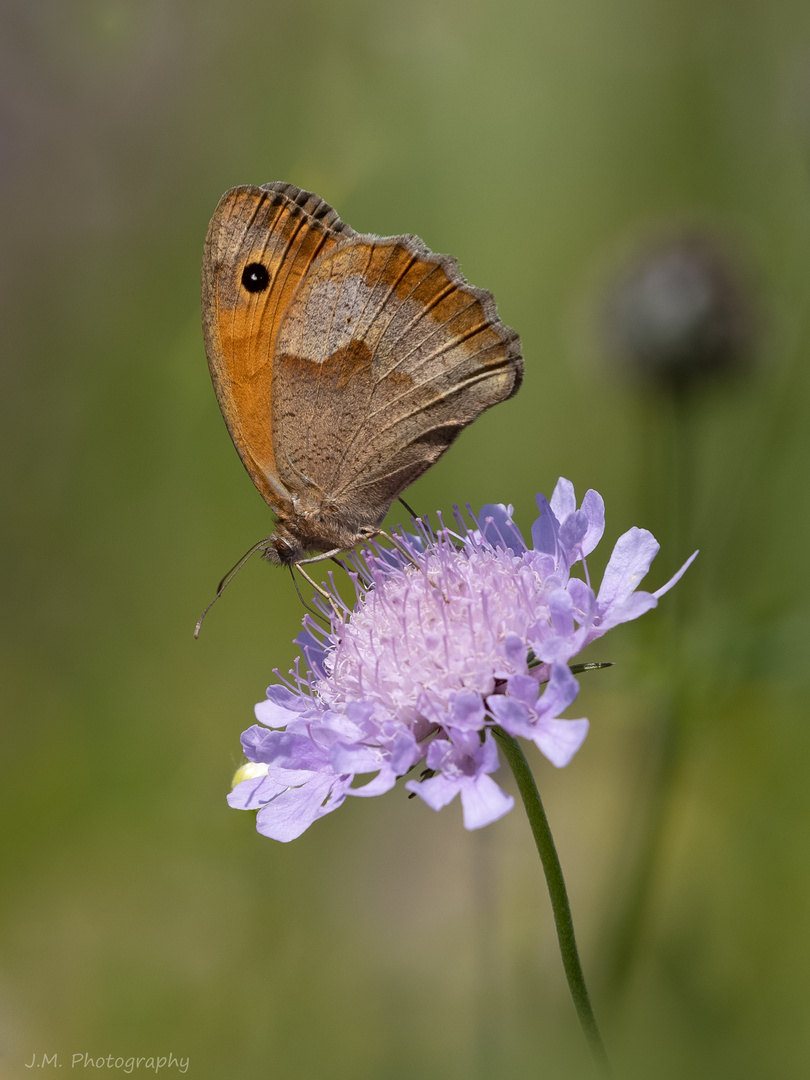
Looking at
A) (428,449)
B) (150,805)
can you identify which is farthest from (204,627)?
(428,449)

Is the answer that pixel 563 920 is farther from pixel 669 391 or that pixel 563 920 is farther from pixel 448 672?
pixel 669 391

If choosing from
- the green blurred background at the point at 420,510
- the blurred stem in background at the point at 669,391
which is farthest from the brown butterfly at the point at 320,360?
the blurred stem in background at the point at 669,391

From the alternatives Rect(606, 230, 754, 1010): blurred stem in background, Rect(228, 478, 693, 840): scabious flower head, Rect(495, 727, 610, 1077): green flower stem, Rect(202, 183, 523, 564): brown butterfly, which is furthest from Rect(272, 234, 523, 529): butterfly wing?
Rect(606, 230, 754, 1010): blurred stem in background

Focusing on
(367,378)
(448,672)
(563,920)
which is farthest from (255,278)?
(563,920)

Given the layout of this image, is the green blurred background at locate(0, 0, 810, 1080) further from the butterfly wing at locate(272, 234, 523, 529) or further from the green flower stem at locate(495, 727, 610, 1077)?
the butterfly wing at locate(272, 234, 523, 529)

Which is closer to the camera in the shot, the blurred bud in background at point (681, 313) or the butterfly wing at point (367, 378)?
the butterfly wing at point (367, 378)

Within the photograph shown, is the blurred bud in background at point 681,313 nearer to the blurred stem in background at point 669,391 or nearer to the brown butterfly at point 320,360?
the blurred stem in background at point 669,391

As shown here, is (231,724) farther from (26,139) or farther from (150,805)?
(26,139)
